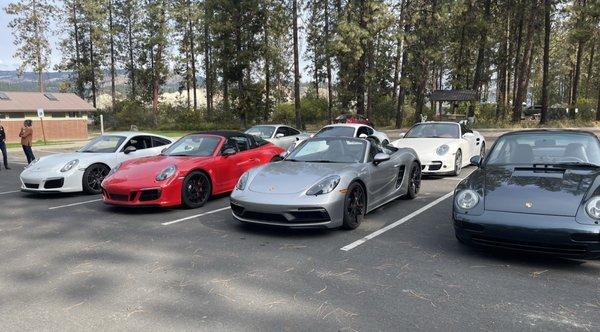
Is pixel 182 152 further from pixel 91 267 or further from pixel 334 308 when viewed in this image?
pixel 334 308

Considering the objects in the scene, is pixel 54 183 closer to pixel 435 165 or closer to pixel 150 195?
pixel 150 195

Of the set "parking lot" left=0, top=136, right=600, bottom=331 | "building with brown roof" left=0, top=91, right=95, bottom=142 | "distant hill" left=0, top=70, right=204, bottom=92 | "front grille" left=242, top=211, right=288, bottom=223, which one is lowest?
"parking lot" left=0, top=136, right=600, bottom=331

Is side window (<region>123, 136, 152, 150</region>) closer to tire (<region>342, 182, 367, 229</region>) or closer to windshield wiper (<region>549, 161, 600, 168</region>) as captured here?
tire (<region>342, 182, 367, 229</region>)

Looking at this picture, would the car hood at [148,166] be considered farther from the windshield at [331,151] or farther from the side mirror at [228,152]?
the windshield at [331,151]

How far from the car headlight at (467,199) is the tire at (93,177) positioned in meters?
7.32

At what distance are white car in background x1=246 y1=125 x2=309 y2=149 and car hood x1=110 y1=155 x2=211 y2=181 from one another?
6.55 m

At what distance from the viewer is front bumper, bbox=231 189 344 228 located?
5.62 metres

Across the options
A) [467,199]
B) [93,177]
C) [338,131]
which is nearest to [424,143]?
[338,131]

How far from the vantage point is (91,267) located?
488 cm

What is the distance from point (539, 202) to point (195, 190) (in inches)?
212

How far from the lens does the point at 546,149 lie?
5895 mm

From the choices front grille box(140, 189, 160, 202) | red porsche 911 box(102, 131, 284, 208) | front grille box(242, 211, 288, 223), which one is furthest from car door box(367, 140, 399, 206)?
front grille box(140, 189, 160, 202)

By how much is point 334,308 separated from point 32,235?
474 centimetres

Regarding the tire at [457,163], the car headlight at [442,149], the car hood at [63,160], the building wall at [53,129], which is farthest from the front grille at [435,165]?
the building wall at [53,129]
